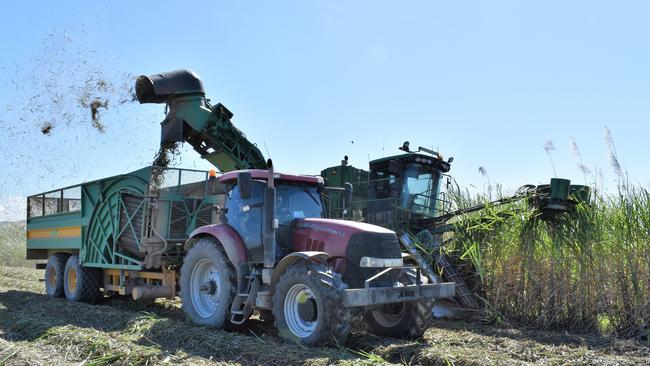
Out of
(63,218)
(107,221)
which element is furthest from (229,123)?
(63,218)

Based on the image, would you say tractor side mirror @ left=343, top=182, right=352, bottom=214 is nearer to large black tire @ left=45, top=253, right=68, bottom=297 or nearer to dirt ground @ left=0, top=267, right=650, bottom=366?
dirt ground @ left=0, top=267, right=650, bottom=366

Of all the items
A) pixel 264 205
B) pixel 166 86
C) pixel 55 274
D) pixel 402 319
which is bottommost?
pixel 402 319

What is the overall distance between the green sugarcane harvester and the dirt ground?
4.48 ft

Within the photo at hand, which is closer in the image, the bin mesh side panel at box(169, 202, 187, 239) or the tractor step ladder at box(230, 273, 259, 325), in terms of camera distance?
the tractor step ladder at box(230, 273, 259, 325)

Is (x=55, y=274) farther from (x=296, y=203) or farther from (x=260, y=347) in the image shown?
(x=260, y=347)

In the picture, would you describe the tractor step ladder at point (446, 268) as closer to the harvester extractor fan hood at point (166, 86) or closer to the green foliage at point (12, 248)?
the harvester extractor fan hood at point (166, 86)

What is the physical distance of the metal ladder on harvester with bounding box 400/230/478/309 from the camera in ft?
24.5

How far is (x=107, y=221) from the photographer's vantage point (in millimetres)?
8797

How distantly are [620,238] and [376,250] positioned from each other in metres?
3.06

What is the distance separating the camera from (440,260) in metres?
7.90

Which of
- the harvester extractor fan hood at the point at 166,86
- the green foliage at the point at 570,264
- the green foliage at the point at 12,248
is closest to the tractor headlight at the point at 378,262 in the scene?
the green foliage at the point at 570,264

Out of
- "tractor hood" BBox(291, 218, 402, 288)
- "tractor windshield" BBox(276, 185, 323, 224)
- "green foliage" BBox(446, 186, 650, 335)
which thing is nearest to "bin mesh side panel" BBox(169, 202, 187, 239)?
"tractor windshield" BBox(276, 185, 323, 224)

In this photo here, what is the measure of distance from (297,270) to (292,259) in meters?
0.17

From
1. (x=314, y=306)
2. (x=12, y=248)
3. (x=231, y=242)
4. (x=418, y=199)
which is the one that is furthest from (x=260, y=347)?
(x=12, y=248)
